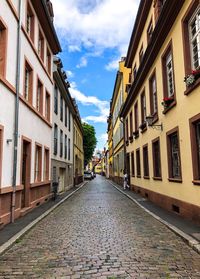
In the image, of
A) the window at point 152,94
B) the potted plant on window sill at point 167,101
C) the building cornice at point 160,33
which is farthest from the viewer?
the window at point 152,94

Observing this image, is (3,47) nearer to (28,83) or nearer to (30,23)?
(28,83)

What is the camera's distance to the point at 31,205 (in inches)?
519

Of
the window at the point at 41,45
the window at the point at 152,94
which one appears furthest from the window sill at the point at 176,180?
the window at the point at 41,45

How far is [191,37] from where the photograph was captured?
10.1 metres

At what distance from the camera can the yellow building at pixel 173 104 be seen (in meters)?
9.48

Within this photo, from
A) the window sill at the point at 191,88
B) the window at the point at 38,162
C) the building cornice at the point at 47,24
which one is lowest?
the window at the point at 38,162

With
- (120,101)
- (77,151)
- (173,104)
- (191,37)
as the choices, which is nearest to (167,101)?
(173,104)

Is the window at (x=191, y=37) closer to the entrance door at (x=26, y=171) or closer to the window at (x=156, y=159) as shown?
the window at (x=156, y=159)

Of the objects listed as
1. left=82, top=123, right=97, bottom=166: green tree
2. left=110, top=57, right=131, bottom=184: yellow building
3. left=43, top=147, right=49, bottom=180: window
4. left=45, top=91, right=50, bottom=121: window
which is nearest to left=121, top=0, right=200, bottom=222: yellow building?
left=45, top=91, right=50, bottom=121: window

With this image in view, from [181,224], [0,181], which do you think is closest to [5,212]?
[0,181]

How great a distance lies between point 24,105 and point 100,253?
760 cm

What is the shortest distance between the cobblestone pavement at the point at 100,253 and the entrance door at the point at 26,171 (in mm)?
3312

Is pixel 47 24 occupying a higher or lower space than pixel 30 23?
higher

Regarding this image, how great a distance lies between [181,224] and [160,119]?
5796mm
